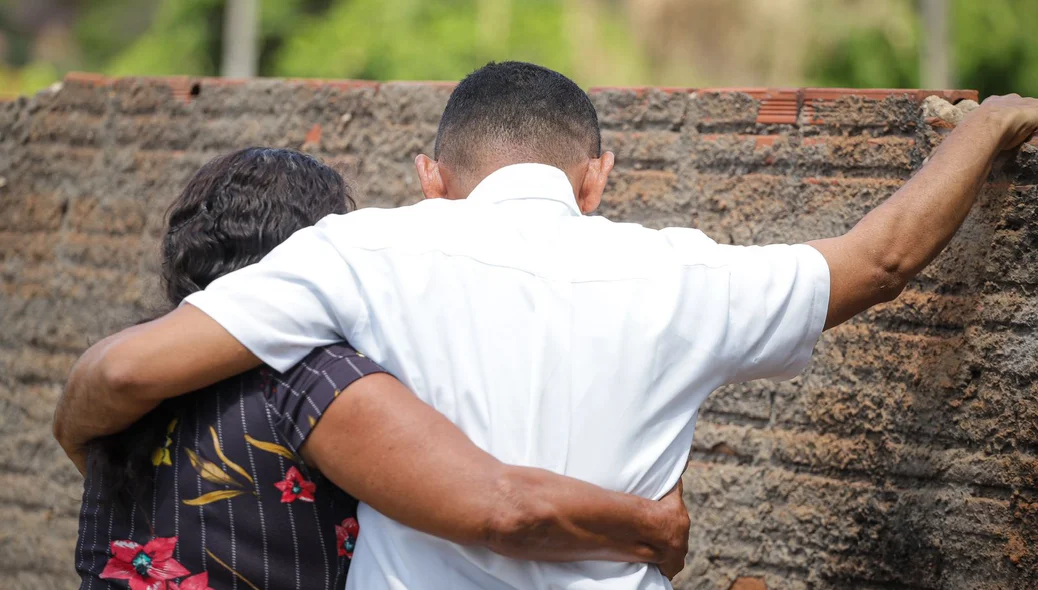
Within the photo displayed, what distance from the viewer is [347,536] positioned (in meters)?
1.59

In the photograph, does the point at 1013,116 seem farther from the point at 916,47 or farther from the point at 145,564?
the point at 916,47

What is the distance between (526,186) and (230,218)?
517mm

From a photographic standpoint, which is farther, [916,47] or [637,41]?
[916,47]

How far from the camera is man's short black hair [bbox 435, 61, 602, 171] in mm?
1700

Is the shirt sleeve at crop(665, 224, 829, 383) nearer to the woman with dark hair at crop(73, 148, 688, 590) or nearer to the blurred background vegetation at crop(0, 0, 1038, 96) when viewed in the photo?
the woman with dark hair at crop(73, 148, 688, 590)

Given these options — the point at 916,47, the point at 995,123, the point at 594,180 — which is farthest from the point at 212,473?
the point at 916,47

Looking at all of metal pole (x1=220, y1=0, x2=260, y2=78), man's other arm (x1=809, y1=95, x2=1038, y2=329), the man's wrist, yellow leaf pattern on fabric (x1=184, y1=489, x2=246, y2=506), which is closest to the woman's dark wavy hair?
yellow leaf pattern on fabric (x1=184, y1=489, x2=246, y2=506)

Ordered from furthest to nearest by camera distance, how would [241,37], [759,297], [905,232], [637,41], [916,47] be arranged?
[241,37]
[916,47]
[637,41]
[905,232]
[759,297]

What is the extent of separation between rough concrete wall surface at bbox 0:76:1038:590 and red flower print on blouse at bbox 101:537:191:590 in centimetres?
130

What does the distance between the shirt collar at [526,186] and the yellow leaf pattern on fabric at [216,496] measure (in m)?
0.59

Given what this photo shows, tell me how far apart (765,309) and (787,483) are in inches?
38.0

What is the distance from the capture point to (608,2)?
11.0 meters

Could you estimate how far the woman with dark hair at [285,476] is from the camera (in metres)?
1.38

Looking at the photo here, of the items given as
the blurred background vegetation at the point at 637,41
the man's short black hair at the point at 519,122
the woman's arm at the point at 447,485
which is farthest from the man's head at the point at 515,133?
the blurred background vegetation at the point at 637,41
